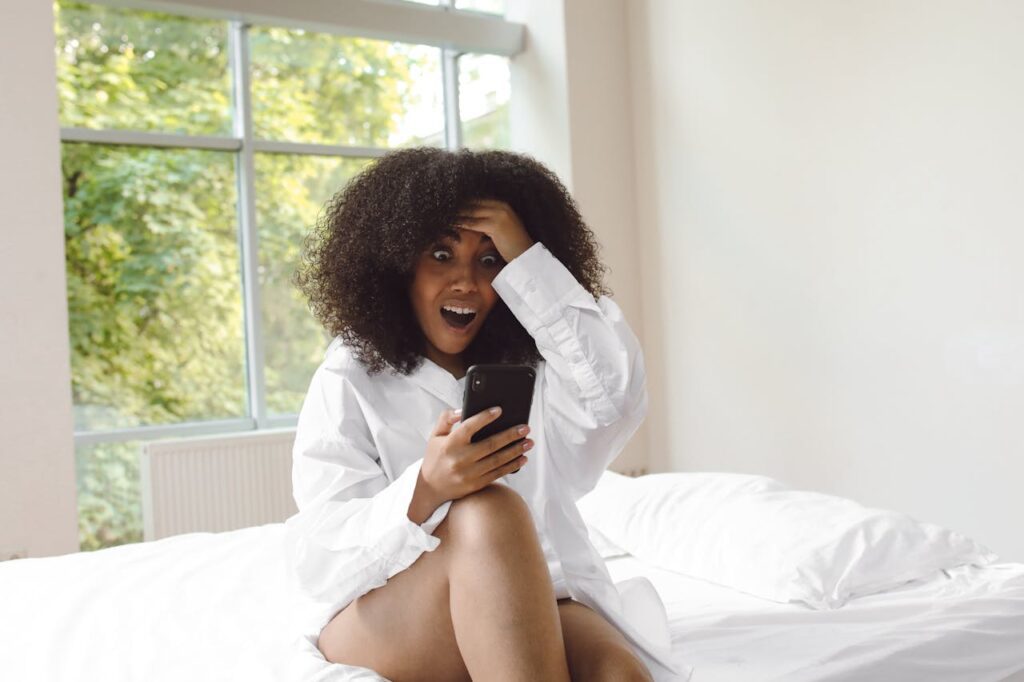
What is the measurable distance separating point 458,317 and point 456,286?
0.06 metres

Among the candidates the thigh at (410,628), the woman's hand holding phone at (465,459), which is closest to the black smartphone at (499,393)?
the woman's hand holding phone at (465,459)

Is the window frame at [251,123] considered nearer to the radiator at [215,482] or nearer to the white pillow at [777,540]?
the radiator at [215,482]

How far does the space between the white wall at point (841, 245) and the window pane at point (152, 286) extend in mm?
1885

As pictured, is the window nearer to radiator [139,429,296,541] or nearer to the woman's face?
radiator [139,429,296,541]

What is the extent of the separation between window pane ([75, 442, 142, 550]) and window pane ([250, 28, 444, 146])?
4.85ft

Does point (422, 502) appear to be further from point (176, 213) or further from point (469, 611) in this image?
point (176, 213)

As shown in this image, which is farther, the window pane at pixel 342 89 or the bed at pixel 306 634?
the window pane at pixel 342 89

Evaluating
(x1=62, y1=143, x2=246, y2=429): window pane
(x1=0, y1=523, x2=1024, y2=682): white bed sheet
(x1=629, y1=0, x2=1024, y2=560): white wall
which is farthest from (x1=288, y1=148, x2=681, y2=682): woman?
(x1=62, y1=143, x2=246, y2=429): window pane

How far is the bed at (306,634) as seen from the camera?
4.89 feet

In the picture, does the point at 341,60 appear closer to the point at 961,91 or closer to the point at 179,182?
the point at 179,182

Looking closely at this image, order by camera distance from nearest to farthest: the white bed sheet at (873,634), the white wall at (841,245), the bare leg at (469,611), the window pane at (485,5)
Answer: the bare leg at (469,611)
the white bed sheet at (873,634)
the white wall at (841,245)
the window pane at (485,5)

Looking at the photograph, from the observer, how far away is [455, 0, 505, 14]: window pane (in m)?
4.79

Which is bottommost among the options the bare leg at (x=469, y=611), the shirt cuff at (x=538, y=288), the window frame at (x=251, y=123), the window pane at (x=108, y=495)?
the window pane at (x=108, y=495)

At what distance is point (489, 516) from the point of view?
1168 millimetres
